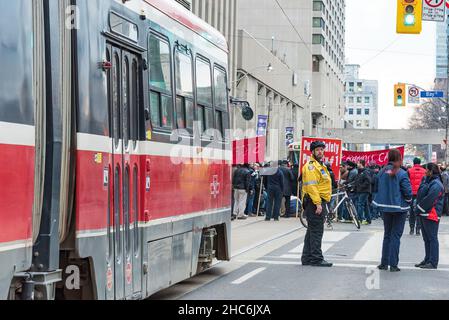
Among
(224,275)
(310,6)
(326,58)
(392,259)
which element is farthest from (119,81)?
(326,58)

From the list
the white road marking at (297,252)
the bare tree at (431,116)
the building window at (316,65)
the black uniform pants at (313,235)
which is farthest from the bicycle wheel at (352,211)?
the building window at (316,65)

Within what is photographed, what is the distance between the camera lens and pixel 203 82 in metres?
10.1

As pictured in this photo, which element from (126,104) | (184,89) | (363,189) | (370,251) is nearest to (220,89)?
(184,89)

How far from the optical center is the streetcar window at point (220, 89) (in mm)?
10828

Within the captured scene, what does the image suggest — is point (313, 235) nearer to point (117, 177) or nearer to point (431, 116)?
point (117, 177)

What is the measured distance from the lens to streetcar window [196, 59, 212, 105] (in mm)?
9797

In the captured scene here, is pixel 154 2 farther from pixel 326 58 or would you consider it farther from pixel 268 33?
pixel 326 58

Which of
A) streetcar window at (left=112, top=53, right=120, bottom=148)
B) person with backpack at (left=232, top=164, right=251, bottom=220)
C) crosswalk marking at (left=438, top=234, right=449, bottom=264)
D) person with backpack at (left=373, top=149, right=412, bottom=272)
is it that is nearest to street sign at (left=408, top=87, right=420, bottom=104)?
person with backpack at (left=232, top=164, right=251, bottom=220)

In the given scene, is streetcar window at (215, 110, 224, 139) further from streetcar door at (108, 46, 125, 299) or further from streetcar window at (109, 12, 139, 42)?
streetcar door at (108, 46, 125, 299)

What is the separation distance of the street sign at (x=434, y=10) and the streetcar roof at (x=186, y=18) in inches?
426

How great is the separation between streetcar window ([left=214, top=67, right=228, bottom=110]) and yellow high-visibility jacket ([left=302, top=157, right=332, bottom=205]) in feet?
5.91

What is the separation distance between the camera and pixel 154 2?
26.6 ft

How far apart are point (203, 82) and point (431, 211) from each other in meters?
4.82

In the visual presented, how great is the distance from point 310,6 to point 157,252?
81994mm
